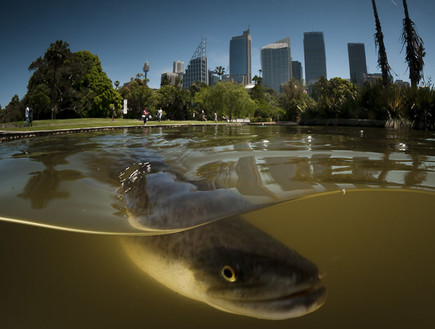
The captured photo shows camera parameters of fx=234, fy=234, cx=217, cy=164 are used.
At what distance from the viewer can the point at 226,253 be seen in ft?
4.56

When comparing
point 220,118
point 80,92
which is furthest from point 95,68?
point 220,118

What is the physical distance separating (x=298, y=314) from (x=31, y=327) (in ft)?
3.86

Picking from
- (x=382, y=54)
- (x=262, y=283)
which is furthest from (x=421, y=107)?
(x=262, y=283)

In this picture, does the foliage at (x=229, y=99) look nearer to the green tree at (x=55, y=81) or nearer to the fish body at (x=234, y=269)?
the green tree at (x=55, y=81)

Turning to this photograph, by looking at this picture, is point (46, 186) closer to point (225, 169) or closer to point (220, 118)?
point (225, 169)

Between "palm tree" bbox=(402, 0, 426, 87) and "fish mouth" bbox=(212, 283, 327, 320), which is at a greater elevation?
"palm tree" bbox=(402, 0, 426, 87)

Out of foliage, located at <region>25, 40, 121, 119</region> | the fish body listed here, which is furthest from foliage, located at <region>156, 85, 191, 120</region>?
the fish body

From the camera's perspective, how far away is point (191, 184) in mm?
2430

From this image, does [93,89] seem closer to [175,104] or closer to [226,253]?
[175,104]

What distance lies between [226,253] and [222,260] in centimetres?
5

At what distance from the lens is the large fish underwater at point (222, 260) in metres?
1.16

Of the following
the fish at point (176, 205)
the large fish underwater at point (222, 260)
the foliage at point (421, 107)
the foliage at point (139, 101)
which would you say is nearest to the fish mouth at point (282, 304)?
the large fish underwater at point (222, 260)

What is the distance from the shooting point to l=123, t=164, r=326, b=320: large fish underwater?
1.16m

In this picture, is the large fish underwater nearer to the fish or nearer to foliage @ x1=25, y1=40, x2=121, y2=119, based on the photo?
the fish
